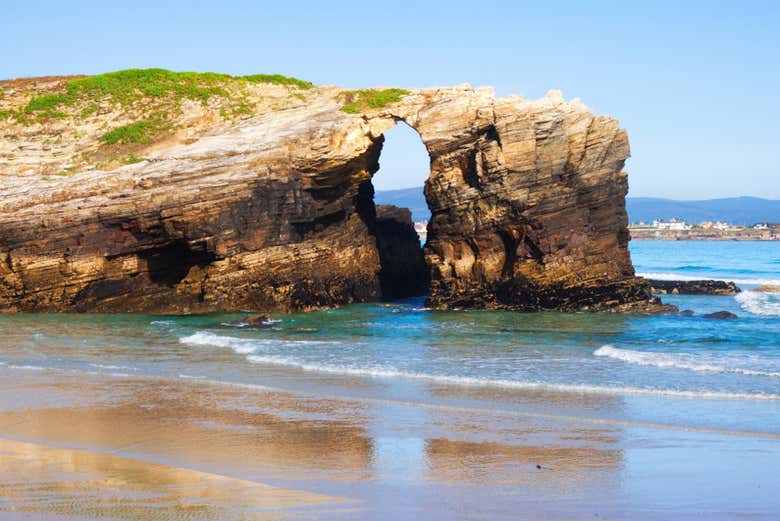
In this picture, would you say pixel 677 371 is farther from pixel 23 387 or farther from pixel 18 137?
pixel 18 137

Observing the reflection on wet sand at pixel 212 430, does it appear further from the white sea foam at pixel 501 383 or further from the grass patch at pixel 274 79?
the grass patch at pixel 274 79

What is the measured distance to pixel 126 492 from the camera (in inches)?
323

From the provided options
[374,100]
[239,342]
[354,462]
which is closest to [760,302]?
[374,100]

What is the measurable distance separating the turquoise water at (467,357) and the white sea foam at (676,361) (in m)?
0.04

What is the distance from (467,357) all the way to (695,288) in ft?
80.3

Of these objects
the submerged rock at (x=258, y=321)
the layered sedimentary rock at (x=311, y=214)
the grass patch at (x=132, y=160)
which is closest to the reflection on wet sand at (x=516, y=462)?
the submerged rock at (x=258, y=321)

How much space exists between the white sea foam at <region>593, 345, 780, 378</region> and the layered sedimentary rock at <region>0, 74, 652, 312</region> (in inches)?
373

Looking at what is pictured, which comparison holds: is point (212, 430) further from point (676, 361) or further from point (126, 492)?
point (676, 361)

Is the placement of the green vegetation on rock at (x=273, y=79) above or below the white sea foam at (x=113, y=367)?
above

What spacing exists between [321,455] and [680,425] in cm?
479

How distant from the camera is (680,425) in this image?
11945mm

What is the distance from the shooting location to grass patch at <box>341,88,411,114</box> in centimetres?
3027

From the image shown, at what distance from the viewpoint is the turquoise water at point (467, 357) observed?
1411 cm

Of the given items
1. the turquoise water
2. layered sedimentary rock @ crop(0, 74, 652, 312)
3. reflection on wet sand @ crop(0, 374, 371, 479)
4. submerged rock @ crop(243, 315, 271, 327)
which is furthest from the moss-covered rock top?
reflection on wet sand @ crop(0, 374, 371, 479)
